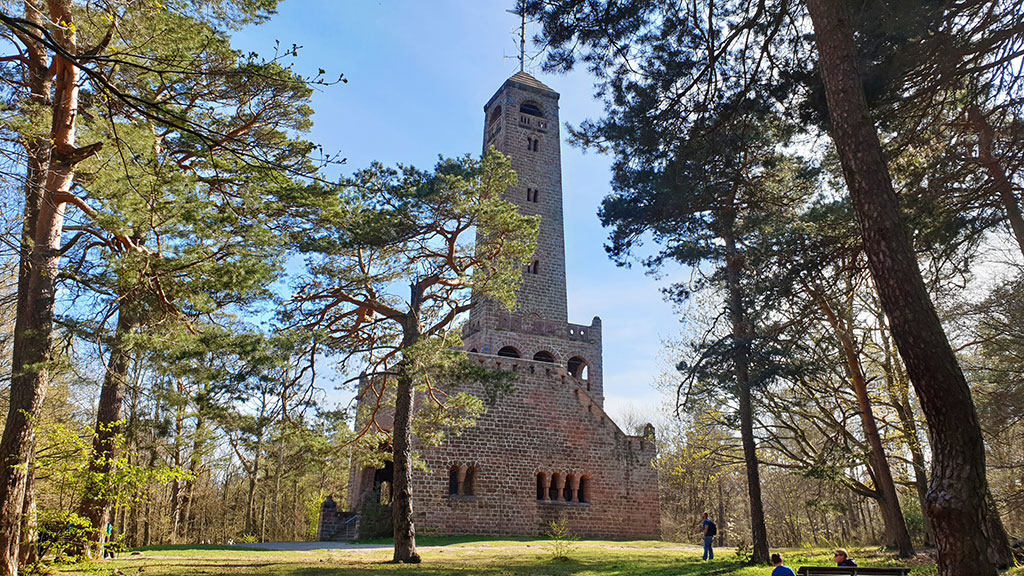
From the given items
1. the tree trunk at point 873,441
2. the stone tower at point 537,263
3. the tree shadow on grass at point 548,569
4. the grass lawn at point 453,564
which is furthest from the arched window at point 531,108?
the tree shadow on grass at point 548,569

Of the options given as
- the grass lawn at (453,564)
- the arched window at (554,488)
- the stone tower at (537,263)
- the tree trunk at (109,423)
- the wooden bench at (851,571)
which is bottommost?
the grass lawn at (453,564)

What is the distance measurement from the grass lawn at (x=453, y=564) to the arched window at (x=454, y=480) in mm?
4013

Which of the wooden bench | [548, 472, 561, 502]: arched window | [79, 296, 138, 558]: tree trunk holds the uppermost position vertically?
[79, 296, 138, 558]: tree trunk

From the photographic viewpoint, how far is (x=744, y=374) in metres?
10.7

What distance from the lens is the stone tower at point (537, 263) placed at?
2462 cm

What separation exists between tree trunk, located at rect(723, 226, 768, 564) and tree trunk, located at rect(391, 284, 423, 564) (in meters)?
5.98

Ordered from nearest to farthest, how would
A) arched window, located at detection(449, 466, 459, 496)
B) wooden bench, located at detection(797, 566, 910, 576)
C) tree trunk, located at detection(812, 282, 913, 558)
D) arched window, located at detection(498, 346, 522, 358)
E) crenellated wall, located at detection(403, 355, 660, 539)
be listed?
wooden bench, located at detection(797, 566, 910, 576) < tree trunk, located at detection(812, 282, 913, 558) < crenellated wall, located at detection(403, 355, 660, 539) < arched window, located at detection(449, 466, 459, 496) < arched window, located at detection(498, 346, 522, 358)

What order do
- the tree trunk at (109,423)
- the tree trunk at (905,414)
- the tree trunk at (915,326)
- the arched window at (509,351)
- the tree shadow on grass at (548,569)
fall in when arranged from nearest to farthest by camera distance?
the tree trunk at (915,326)
the tree trunk at (109,423)
the tree shadow on grass at (548,569)
the tree trunk at (905,414)
the arched window at (509,351)

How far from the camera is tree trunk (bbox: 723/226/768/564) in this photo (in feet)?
34.5

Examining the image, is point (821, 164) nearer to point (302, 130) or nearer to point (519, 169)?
point (302, 130)

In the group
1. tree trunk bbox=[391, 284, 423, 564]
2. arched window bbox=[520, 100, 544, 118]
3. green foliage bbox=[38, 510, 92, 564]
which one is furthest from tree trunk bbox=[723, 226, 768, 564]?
arched window bbox=[520, 100, 544, 118]

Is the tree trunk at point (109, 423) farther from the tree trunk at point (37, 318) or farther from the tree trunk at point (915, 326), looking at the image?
the tree trunk at point (915, 326)

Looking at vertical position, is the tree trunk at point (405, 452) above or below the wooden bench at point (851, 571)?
above

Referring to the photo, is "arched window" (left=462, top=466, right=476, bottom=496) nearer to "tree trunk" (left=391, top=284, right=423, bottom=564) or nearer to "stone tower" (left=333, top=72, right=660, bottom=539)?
"stone tower" (left=333, top=72, right=660, bottom=539)
